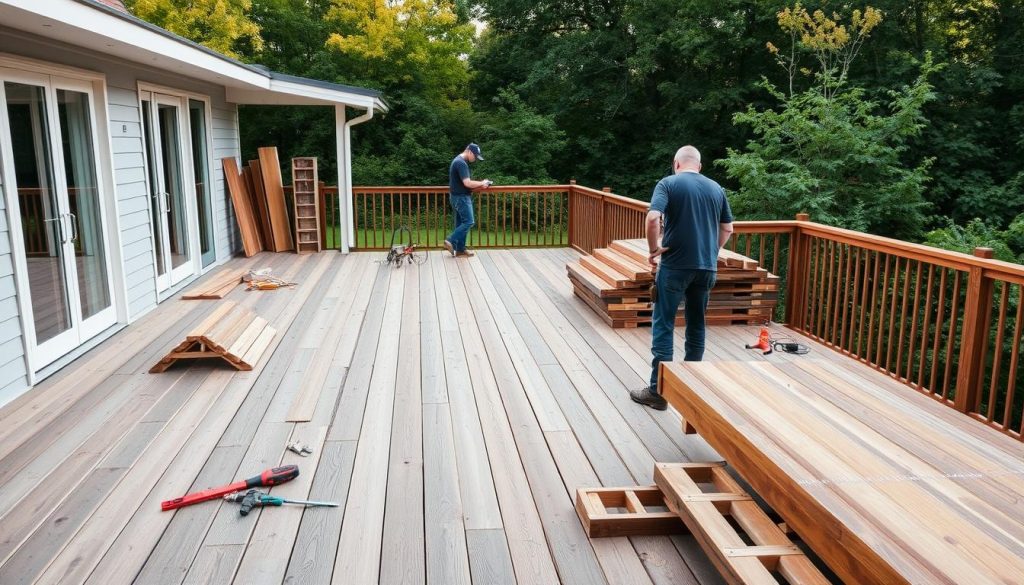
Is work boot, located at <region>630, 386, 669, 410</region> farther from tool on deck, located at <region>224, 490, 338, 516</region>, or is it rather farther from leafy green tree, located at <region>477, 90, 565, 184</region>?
leafy green tree, located at <region>477, 90, 565, 184</region>

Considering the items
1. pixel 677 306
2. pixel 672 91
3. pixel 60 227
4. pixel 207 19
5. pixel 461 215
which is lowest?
pixel 677 306

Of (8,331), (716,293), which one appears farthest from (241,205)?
(716,293)

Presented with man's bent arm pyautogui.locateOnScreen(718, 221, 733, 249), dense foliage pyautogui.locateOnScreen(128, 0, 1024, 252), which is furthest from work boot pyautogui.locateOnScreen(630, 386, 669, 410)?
dense foliage pyautogui.locateOnScreen(128, 0, 1024, 252)

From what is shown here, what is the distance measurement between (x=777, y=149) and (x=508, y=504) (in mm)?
11729

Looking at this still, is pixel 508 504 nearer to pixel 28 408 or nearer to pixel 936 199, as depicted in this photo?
pixel 28 408

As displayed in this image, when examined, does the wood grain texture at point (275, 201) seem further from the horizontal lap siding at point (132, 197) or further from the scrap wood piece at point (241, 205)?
the horizontal lap siding at point (132, 197)

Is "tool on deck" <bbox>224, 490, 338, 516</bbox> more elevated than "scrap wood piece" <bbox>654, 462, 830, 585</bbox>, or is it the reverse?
"scrap wood piece" <bbox>654, 462, 830, 585</bbox>

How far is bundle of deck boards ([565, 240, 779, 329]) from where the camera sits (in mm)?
6121

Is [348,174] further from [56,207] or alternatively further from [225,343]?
[225,343]

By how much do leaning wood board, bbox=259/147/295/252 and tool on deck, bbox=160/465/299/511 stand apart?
7.58 m

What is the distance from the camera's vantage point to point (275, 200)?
1044cm

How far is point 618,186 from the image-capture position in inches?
756

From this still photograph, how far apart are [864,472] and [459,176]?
7482mm

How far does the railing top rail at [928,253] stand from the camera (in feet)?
12.3
